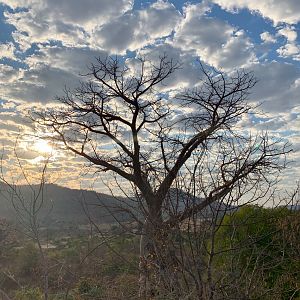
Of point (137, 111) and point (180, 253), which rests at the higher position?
point (137, 111)

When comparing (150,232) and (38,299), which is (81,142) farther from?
(150,232)

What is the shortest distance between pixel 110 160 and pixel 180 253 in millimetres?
5831

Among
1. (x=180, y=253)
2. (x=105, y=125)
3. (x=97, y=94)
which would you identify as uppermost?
(x=97, y=94)

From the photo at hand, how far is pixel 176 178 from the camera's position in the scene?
3.35 metres

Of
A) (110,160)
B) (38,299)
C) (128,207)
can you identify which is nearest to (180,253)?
(128,207)

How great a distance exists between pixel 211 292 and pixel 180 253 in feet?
1.28

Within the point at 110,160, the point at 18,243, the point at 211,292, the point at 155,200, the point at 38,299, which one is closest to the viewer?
the point at 211,292

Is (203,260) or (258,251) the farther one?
(258,251)

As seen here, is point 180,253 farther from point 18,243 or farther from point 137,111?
point 18,243

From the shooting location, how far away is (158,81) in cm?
948

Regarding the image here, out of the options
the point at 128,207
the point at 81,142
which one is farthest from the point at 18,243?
the point at 128,207

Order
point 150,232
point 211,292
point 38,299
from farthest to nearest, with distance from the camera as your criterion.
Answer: point 38,299 < point 150,232 < point 211,292

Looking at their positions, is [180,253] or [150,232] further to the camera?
[150,232]

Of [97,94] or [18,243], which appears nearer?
[97,94]
